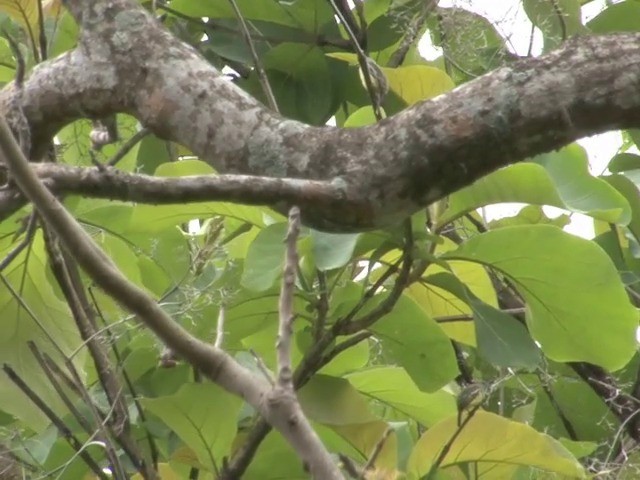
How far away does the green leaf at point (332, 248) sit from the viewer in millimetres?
773

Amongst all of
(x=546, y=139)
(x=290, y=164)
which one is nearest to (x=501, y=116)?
(x=546, y=139)

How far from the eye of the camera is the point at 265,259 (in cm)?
82

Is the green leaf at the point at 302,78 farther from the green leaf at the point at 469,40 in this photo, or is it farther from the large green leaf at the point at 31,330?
the large green leaf at the point at 31,330

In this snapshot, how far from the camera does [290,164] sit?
2.38 ft

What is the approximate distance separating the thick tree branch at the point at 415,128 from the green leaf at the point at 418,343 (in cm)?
19

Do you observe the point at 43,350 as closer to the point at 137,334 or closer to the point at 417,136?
the point at 137,334

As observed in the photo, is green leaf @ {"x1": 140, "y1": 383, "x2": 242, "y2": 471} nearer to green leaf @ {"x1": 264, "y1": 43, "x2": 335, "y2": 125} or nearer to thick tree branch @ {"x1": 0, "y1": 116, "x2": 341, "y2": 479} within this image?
thick tree branch @ {"x1": 0, "y1": 116, "x2": 341, "y2": 479}

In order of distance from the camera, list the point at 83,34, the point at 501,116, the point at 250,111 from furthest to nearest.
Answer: the point at 83,34
the point at 250,111
the point at 501,116

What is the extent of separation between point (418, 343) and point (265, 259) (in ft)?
→ 0.49

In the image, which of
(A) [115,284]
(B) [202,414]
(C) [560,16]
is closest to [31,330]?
(B) [202,414]

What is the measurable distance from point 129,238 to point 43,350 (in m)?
0.13

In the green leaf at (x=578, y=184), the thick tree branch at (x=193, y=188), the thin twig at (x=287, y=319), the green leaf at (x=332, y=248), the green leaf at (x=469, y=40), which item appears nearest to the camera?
the thin twig at (x=287, y=319)

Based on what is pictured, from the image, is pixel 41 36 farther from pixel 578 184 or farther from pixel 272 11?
pixel 578 184

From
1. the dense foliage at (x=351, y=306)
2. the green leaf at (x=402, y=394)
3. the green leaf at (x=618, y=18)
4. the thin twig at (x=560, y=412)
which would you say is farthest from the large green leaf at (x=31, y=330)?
the green leaf at (x=618, y=18)
